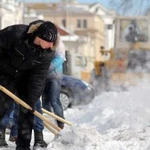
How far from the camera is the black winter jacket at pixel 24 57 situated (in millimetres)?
6070

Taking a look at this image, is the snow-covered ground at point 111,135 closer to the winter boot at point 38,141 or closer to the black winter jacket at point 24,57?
the winter boot at point 38,141

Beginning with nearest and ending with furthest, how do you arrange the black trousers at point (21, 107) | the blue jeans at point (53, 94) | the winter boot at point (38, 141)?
the black trousers at point (21, 107), the winter boot at point (38, 141), the blue jeans at point (53, 94)

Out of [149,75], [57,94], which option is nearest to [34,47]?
[57,94]

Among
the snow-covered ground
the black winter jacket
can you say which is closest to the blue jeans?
the snow-covered ground

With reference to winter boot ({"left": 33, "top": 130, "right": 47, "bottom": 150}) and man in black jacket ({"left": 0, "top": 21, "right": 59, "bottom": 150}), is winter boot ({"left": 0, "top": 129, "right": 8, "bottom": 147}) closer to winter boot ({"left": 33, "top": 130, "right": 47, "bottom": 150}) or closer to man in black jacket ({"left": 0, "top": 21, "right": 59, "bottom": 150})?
winter boot ({"left": 33, "top": 130, "right": 47, "bottom": 150})

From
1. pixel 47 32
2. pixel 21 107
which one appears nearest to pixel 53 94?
pixel 21 107

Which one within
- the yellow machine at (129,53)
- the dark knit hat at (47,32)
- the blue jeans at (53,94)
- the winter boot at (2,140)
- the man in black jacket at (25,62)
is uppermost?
the dark knit hat at (47,32)

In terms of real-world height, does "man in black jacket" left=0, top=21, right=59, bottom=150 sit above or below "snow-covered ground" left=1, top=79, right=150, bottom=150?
above

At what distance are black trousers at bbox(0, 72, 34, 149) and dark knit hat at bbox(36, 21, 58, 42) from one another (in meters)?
0.74

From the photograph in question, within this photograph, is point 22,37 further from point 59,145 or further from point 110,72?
point 110,72

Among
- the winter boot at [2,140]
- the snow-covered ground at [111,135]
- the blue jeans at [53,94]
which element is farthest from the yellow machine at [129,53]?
the winter boot at [2,140]

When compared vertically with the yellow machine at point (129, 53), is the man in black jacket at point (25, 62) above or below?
above

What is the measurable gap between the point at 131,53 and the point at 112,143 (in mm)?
13426

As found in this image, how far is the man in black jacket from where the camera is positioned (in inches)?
234
